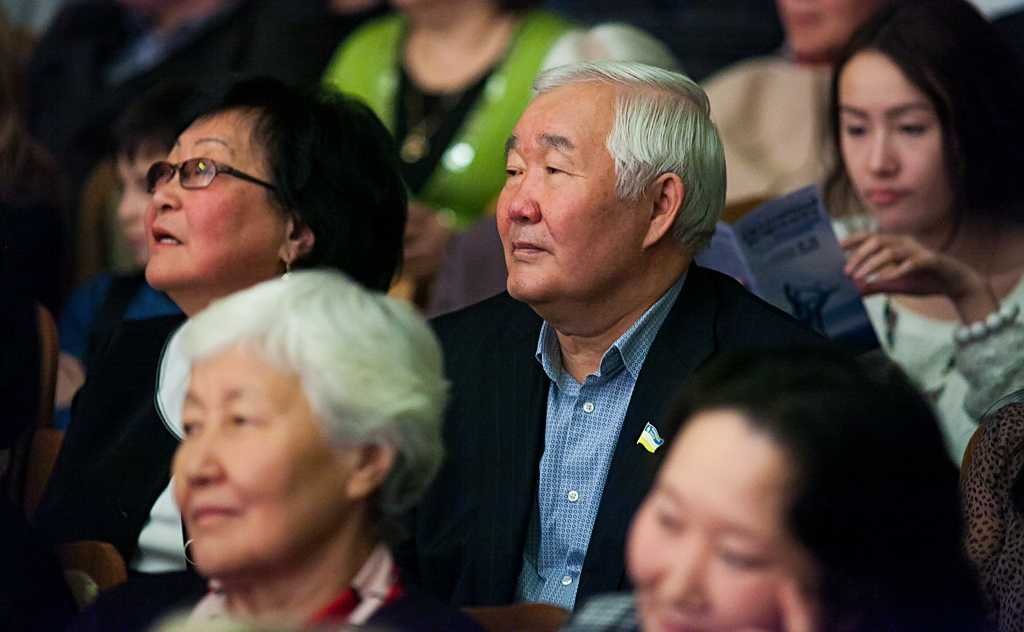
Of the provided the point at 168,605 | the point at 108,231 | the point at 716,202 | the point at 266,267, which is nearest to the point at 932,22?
the point at 716,202

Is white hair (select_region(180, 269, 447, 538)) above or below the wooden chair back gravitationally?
above

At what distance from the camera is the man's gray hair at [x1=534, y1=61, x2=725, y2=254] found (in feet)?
7.06

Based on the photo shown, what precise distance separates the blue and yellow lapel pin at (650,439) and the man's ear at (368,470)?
1.86ft

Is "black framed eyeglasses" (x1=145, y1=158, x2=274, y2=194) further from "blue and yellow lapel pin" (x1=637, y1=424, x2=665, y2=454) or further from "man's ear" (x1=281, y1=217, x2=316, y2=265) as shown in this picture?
"blue and yellow lapel pin" (x1=637, y1=424, x2=665, y2=454)

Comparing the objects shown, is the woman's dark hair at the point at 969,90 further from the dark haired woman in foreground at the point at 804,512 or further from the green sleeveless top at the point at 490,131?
the dark haired woman in foreground at the point at 804,512

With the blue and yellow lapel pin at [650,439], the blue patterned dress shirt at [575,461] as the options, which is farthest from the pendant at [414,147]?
the blue and yellow lapel pin at [650,439]

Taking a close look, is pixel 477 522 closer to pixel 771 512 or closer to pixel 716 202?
pixel 716 202

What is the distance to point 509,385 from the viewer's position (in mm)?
2229

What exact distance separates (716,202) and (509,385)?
0.53 m

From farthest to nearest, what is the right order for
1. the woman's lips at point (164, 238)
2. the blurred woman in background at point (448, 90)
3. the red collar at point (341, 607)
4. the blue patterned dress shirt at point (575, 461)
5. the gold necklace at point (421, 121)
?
the gold necklace at point (421, 121)
the blurred woman in background at point (448, 90)
the woman's lips at point (164, 238)
the blue patterned dress shirt at point (575, 461)
the red collar at point (341, 607)

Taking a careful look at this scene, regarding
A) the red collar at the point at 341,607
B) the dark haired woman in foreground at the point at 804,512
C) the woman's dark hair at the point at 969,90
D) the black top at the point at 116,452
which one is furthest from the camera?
the woman's dark hair at the point at 969,90

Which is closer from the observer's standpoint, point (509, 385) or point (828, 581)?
point (828, 581)

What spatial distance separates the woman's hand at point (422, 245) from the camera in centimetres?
327

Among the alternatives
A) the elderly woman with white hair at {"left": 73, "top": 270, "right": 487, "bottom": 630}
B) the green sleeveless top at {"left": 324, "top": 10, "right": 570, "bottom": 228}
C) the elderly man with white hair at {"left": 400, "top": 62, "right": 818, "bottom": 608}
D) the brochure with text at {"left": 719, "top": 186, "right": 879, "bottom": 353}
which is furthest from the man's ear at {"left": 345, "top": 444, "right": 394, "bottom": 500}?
the green sleeveless top at {"left": 324, "top": 10, "right": 570, "bottom": 228}
